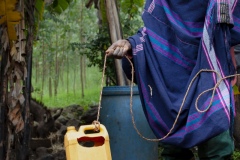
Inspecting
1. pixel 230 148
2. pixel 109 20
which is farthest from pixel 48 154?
pixel 230 148

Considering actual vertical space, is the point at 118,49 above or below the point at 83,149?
above

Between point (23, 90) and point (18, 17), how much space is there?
673mm

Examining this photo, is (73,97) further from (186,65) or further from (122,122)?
(186,65)

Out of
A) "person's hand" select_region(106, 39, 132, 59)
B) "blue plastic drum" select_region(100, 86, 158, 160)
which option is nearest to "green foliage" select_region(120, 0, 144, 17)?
"blue plastic drum" select_region(100, 86, 158, 160)

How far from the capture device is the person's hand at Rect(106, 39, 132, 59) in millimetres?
2197

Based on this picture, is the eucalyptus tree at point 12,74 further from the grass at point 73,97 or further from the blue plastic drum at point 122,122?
the grass at point 73,97

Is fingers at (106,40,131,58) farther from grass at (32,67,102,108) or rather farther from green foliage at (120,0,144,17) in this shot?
grass at (32,67,102,108)

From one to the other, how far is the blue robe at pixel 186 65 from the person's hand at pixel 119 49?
4 cm

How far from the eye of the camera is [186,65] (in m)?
2.16

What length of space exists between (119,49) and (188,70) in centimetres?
33

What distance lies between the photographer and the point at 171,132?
2104 mm

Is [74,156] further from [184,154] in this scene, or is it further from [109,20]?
[109,20]

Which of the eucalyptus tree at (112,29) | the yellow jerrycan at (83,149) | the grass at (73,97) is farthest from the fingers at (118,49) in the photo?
the grass at (73,97)

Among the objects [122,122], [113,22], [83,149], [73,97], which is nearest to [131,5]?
[113,22]
